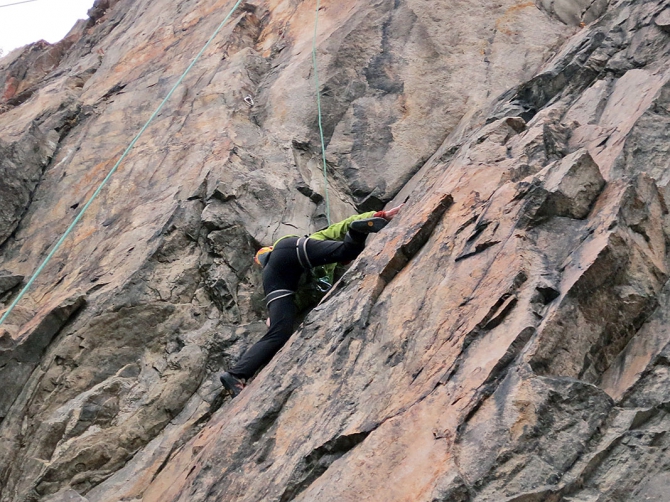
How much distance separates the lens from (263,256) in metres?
7.31

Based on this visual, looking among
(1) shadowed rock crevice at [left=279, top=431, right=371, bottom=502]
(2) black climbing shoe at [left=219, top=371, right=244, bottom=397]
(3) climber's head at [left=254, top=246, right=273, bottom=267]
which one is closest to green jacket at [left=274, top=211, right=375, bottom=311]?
(3) climber's head at [left=254, top=246, right=273, bottom=267]

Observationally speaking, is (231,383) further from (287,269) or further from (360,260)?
(360,260)

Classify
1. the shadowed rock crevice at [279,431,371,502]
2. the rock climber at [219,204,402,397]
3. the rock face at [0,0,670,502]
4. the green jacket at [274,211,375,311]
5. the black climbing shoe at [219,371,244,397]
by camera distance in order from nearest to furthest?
the rock face at [0,0,670,502] < the shadowed rock crevice at [279,431,371,502] < the black climbing shoe at [219,371,244,397] < the rock climber at [219,204,402,397] < the green jacket at [274,211,375,311]

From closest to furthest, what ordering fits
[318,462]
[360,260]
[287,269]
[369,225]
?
1. [318,462]
2. [360,260]
3. [369,225]
4. [287,269]

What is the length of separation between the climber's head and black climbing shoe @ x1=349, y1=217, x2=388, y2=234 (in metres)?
1.01

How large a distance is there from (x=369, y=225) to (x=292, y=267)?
2.85ft

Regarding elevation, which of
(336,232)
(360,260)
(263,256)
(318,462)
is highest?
(263,256)

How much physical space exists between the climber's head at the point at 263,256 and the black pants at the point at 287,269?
0.14 m

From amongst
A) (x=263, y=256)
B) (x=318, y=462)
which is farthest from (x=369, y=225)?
(x=318, y=462)

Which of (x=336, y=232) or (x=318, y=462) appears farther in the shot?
(x=336, y=232)

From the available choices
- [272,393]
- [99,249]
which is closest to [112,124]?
[99,249]

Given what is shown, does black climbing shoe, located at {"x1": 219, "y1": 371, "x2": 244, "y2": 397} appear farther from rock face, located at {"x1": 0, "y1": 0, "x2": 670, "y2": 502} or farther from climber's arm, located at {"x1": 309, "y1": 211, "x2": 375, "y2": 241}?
climber's arm, located at {"x1": 309, "y1": 211, "x2": 375, "y2": 241}

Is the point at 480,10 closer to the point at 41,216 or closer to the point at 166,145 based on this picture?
the point at 166,145

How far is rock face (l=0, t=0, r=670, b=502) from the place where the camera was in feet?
13.9
